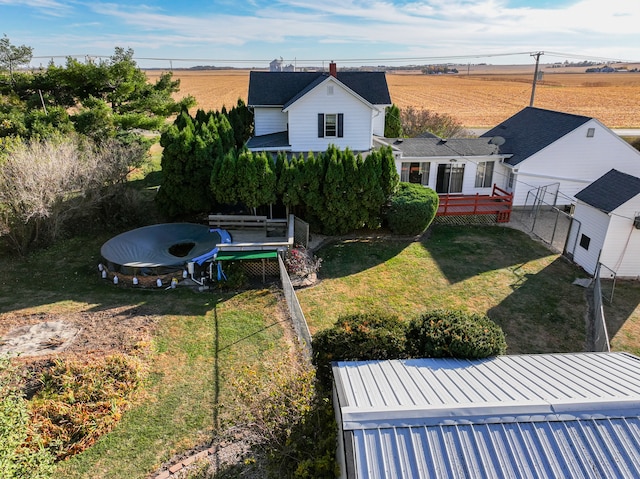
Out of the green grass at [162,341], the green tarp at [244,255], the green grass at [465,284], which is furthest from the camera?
the green tarp at [244,255]

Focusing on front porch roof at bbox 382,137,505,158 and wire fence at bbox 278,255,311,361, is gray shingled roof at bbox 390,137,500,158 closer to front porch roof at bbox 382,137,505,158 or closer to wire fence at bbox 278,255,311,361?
front porch roof at bbox 382,137,505,158

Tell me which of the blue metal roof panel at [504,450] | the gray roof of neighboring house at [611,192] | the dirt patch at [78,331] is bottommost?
the dirt patch at [78,331]

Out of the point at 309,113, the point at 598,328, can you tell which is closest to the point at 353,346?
the point at 598,328

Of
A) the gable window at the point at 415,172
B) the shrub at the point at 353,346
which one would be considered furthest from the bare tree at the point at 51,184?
the gable window at the point at 415,172

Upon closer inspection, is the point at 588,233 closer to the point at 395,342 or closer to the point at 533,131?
the point at 533,131

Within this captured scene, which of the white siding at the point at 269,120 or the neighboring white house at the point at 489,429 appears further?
the white siding at the point at 269,120

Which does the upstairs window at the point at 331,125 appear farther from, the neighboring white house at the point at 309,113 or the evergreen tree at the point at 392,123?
the evergreen tree at the point at 392,123
